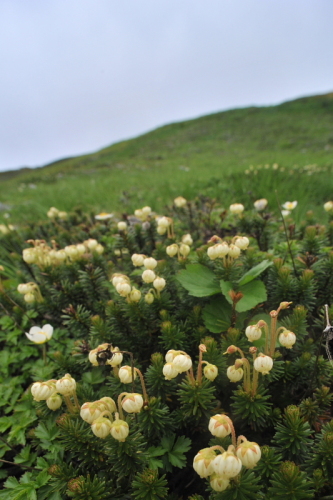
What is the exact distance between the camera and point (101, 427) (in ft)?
3.37

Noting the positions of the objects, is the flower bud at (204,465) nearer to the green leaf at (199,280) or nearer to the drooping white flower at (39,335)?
the green leaf at (199,280)

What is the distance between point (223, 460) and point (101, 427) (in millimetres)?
407

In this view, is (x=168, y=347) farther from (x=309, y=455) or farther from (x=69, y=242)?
(x=69, y=242)

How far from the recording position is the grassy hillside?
220 inches

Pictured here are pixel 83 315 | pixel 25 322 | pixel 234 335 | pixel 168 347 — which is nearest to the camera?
pixel 234 335

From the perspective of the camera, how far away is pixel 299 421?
113 cm

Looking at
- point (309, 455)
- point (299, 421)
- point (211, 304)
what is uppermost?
point (211, 304)

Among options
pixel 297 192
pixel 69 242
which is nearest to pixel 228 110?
pixel 297 192

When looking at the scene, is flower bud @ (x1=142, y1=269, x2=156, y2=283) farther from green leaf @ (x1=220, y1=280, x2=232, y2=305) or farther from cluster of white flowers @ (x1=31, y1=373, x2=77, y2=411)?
cluster of white flowers @ (x1=31, y1=373, x2=77, y2=411)

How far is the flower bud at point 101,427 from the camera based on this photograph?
40.4 inches

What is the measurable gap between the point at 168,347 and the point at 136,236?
1.24 meters

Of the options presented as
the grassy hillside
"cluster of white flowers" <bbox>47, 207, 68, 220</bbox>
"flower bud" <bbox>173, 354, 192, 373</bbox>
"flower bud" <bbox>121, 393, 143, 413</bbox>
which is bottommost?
the grassy hillside

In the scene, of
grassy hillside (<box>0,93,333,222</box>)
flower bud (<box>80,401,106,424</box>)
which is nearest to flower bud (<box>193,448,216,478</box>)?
flower bud (<box>80,401,106,424</box>)

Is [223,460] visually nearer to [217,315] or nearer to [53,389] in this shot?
[53,389]
